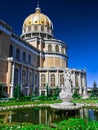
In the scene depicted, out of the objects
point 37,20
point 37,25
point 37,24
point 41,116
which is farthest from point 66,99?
point 37,20

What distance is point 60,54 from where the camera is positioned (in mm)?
56656

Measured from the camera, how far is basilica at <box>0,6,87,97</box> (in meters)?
34.4

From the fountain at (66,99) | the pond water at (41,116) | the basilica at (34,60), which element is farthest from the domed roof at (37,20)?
the pond water at (41,116)

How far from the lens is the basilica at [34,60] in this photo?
1356 inches

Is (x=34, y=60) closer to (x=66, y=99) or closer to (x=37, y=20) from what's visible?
(x=37, y=20)

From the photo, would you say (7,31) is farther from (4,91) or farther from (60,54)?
(60,54)

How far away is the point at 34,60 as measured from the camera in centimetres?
5034

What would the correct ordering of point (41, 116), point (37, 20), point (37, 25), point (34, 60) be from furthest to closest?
1. point (37, 20)
2. point (37, 25)
3. point (34, 60)
4. point (41, 116)

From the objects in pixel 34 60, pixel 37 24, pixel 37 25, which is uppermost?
pixel 37 24

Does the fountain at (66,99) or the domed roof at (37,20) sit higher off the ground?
the domed roof at (37,20)

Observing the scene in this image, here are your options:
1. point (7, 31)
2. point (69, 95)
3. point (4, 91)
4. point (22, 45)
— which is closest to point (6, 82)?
point (4, 91)

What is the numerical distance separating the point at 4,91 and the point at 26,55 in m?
15.9

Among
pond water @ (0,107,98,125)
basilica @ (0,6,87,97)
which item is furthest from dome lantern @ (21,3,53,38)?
pond water @ (0,107,98,125)

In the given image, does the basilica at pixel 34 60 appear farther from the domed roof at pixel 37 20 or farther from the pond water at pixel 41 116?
the pond water at pixel 41 116
